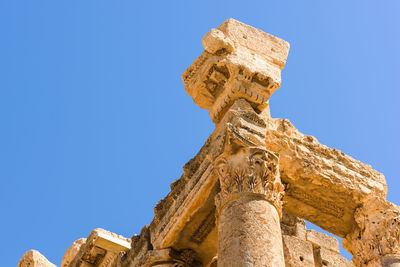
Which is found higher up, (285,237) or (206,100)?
(206,100)

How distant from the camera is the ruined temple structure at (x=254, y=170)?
400 inches

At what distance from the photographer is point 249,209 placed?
29.1 ft

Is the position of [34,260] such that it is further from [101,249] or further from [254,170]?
[254,170]

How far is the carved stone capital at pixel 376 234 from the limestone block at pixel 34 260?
838 centimetres

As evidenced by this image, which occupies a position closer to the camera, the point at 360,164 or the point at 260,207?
the point at 260,207

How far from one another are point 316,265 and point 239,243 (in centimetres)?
591

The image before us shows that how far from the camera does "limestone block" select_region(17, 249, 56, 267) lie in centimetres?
1592

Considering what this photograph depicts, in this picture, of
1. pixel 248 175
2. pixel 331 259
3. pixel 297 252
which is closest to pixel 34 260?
pixel 297 252

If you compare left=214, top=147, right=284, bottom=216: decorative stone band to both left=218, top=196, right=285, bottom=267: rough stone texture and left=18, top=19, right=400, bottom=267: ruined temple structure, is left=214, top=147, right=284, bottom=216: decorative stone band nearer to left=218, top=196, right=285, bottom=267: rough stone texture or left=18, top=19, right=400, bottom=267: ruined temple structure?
left=18, top=19, right=400, bottom=267: ruined temple structure

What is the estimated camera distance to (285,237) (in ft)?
42.7

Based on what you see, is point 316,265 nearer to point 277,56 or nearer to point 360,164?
point 360,164

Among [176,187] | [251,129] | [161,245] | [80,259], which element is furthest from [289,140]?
[80,259]

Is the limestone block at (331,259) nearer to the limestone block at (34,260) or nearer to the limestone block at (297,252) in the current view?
the limestone block at (297,252)

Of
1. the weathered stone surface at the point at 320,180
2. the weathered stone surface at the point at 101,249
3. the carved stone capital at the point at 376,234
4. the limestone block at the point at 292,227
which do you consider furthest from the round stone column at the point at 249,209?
the weathered stone surface at the point at 101,249
